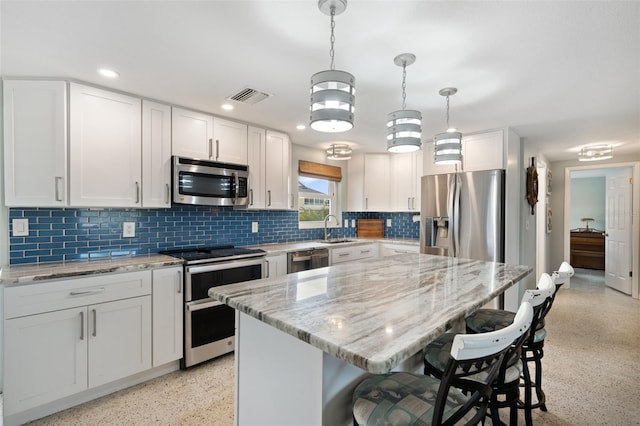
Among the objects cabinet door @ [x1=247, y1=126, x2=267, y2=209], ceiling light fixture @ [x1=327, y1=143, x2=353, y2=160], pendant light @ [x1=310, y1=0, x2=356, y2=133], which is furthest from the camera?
ceiling light fixture @ [x1=327, y1=143, x2=353, y2=160]

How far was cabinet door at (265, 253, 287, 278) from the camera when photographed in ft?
10.5

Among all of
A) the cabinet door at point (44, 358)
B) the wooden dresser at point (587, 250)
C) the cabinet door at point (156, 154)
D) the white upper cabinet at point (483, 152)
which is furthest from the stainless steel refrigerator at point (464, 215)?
the wooden dresser at point (587, 250)

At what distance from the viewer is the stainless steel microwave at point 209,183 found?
9.20 ft

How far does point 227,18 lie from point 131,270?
6.08ft

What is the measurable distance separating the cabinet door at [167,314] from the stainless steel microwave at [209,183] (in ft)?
2.26

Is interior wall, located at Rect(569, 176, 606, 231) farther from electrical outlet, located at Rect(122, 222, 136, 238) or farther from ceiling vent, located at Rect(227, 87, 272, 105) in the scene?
electrical outlet, located at Rect(122, 222, 136, 238)

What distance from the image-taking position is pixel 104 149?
2.44 m

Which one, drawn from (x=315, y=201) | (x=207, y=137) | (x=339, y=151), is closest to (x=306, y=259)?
(x=315, y=201)

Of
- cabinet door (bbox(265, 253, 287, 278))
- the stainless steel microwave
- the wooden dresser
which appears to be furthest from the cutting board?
the wooden dresser

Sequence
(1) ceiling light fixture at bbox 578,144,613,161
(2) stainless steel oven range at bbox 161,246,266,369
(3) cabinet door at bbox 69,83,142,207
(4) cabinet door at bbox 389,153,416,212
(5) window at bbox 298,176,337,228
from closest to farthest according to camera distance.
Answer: (3) cabinet door at bbox 69,83,142,207 → (2) stainless steel oven range at bbox 161,246,266,369 → (1) ceiling light fixture at bbox 578,144,613,161 → (5) window at bbox 298,176,337,228 → (4) cabinet door at bbox 389,153,416,212

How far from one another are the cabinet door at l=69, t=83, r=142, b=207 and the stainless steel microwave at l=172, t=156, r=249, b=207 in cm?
32

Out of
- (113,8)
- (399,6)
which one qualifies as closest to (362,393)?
→ (399,6)

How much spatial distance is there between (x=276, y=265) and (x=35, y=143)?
7.13 feet

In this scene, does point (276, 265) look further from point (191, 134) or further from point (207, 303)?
point (191, 134)
